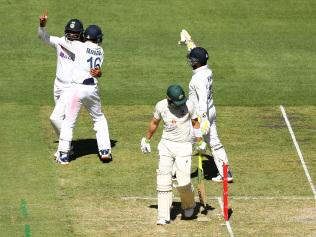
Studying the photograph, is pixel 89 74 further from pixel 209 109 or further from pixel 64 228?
pixel 64 228

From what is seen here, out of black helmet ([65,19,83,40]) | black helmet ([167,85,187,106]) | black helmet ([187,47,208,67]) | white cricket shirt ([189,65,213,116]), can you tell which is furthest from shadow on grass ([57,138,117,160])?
black helmet ([167,85,187,106])

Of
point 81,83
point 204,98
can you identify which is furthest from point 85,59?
point 204,98

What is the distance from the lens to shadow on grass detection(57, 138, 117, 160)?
23.4 meters

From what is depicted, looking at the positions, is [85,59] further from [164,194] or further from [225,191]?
[225,191]

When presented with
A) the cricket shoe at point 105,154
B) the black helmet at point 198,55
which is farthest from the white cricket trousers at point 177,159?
the cricket shoe at point 105,154

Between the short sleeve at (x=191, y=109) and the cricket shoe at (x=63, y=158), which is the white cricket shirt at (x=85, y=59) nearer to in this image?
the cricket shoe at (x=63, y=158)

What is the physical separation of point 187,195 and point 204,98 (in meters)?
2.43

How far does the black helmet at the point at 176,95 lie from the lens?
63.6 ft

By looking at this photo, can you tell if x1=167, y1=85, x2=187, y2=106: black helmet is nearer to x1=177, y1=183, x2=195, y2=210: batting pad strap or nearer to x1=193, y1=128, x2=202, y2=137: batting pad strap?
x1=193, y1=128, x2=202, y2=137: batting pad strap

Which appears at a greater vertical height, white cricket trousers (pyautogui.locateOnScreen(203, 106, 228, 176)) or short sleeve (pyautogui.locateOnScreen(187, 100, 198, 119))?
short sleeve (pyautogui.locateOnScreen(187, 100, 198, 119))

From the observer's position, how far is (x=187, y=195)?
64.8 feet

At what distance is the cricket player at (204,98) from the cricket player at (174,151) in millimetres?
1259

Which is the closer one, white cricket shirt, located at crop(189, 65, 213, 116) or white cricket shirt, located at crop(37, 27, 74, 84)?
white cricket shirt, located at crop(189, 65, 213, 116)

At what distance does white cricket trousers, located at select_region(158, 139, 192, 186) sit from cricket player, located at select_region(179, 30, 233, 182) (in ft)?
4.34
